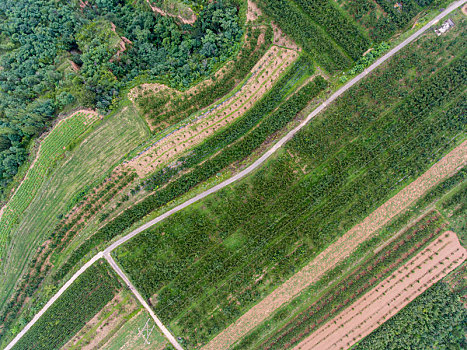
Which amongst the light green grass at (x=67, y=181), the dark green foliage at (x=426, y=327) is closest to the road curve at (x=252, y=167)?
the light green grass at (x=67, y=181)

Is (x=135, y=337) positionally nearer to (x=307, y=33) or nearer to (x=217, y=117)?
(x=217, y=117)

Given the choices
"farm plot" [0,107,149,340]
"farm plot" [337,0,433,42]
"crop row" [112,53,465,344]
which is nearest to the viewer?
"crop row" [112,53,465,344]

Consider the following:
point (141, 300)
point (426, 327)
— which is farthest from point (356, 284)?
point (141, 300)

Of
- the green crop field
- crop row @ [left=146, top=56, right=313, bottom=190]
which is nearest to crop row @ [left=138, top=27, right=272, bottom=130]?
crop row @ [left=146, top=56, right=313, bottom=190]

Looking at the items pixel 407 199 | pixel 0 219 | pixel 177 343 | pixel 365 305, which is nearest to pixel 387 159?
pixel 407 199

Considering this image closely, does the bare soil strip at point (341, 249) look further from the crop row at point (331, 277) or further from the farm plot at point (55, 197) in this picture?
the farm plot at point (55, 197)

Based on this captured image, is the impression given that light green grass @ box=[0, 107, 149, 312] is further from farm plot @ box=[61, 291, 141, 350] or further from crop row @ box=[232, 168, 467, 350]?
crop row @ box=[232, 168, 467, 350]

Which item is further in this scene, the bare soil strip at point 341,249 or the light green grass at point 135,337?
the light green grass at point 135,337
